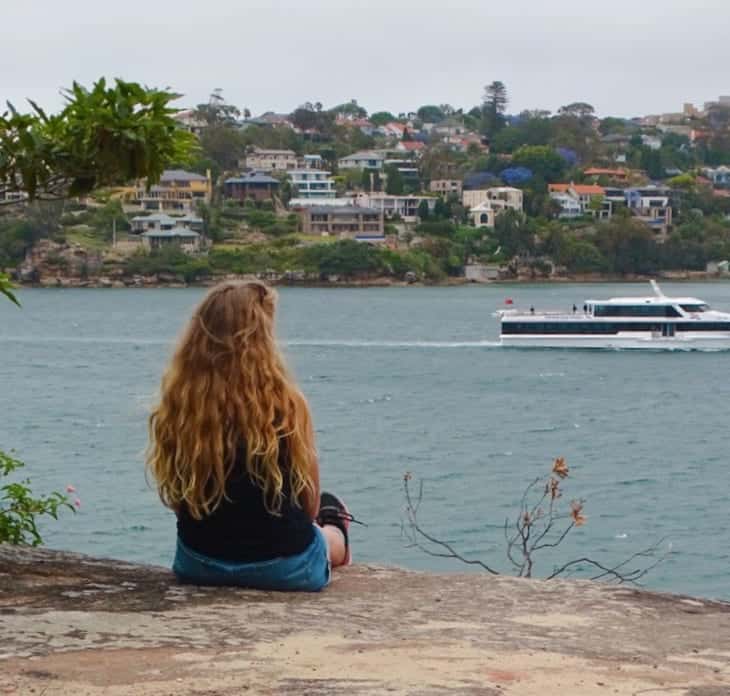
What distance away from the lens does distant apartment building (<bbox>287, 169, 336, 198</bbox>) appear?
112 metres

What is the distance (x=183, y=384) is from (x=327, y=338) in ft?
159

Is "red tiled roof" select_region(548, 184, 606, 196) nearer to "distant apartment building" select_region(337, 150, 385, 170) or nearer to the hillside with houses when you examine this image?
the hillside with houses

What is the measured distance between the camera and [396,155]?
440ft

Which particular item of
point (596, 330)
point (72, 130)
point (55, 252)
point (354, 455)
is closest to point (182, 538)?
point (72, 130)

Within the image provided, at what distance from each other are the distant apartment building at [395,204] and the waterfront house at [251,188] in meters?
5.52

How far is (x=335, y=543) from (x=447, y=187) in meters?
117

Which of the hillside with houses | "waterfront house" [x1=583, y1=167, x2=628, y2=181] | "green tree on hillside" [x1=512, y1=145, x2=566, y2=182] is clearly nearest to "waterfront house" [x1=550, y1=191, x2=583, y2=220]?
the hillside with houses

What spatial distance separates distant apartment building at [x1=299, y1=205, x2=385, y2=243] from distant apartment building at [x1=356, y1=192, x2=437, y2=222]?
2.85 m

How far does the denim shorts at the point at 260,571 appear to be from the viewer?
15.1 feet

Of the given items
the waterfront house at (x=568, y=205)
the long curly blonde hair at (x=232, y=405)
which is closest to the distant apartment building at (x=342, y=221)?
the waterfront house at (x=568, y=205)

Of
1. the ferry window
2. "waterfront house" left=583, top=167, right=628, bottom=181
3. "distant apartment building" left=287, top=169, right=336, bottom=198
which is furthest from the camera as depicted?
"waterfront house" left=583, top=167, right=628, bottom=181

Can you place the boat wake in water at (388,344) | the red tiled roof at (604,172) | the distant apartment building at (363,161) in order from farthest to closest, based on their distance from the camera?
the red tiled roof at (604,172) → the distant apartment building at (363,161) → the boat wake in water at (388,344)

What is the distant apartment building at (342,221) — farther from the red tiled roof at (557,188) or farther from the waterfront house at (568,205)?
the red tiled roof at (557,188)

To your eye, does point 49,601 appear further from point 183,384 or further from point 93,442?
point 93,442
